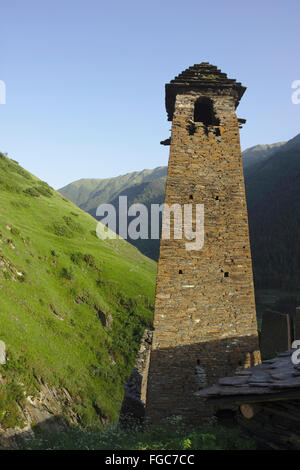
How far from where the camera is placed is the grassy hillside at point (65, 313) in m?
15.4

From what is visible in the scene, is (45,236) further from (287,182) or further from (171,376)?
(287,182)

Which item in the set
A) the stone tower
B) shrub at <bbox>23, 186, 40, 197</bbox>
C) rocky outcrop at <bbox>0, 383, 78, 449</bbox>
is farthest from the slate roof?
shrub at <bbox>23, 186, 40, 197</bbox>

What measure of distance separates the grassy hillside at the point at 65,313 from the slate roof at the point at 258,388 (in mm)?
8350

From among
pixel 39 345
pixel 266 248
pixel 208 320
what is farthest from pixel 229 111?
pixel 266 248

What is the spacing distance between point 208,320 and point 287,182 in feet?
344

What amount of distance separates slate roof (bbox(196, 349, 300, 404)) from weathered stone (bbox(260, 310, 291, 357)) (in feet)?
35.8

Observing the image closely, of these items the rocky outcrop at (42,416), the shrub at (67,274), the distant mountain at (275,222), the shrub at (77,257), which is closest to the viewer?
the rocky outcrop at (42,416)

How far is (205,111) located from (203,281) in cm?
713

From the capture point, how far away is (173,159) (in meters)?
10.4

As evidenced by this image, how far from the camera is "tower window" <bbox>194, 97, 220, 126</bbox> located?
11289 millimetres

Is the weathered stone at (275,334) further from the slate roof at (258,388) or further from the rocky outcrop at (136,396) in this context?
the slate roof at (258,388)

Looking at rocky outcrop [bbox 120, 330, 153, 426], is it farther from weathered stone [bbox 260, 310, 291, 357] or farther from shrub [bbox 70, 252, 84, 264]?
shrub [bbox 70, 252, 84, 264]

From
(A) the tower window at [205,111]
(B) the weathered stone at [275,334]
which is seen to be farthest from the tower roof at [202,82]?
(B) the weathered stone at [275,334]

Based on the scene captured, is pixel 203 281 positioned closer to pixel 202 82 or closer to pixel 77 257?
pixel 202 82
